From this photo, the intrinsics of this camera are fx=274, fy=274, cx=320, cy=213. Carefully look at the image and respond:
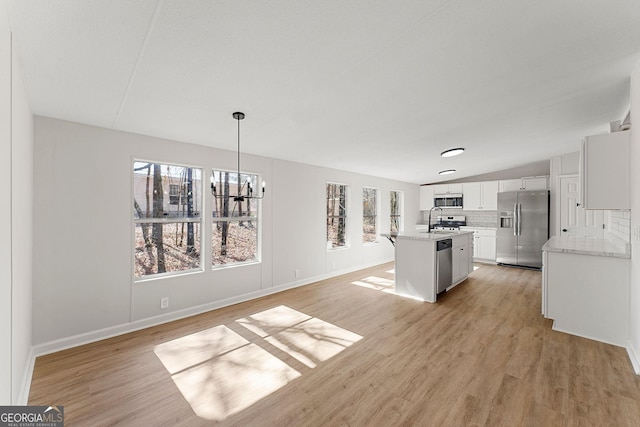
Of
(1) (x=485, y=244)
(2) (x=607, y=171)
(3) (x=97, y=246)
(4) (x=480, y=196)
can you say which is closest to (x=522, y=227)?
(1) (x=485, y=244)

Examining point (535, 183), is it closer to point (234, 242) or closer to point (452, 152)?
point (452, 152)

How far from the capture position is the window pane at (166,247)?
11.1 feet

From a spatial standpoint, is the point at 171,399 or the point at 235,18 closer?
the point at 235,18

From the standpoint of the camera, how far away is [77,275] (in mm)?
2850

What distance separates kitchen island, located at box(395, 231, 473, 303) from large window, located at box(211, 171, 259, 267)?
241 centimetres

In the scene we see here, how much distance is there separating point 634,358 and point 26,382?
5104 millimetres

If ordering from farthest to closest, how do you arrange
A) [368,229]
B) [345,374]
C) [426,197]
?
1. [426,197]
2. [368,229]
3. [345,374]

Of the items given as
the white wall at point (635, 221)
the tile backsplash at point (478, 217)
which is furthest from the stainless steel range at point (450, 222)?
the white wall at point (635, 221)

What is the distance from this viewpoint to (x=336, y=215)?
19.8ft

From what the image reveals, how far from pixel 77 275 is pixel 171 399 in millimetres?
1803

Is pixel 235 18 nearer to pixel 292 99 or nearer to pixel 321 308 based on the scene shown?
pixel 292 99

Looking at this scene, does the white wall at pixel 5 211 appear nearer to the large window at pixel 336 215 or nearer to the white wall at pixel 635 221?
the white wall at pixel 635 221

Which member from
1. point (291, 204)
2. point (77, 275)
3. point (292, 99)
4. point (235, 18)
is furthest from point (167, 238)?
point (235, 18)

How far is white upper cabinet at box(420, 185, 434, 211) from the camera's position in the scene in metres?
8.36
